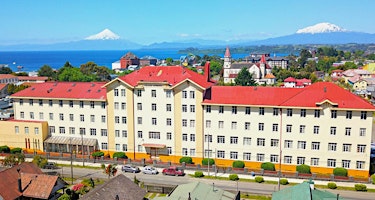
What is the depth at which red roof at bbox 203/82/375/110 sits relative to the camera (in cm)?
4994

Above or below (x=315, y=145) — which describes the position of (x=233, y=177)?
below

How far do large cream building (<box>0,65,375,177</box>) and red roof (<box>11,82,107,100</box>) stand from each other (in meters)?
0.18

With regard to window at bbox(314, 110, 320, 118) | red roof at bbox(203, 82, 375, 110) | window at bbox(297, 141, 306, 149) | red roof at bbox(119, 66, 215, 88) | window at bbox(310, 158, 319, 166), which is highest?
red roof at bbox(119, 66, 215, 88)

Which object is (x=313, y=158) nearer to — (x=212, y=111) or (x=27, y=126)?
(x=212, y=111)

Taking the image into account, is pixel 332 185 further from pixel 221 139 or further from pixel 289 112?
pixel 221 139

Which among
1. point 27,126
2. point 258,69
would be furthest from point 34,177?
point 258,69

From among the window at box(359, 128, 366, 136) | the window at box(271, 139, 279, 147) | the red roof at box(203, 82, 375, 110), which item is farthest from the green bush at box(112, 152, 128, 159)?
the window at box(359, 128, 366, 136)

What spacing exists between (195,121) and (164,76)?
922 cm

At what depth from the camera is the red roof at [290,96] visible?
49938 millimetres

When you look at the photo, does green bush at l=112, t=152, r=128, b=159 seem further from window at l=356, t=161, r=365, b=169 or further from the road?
window at l=356, t=161, r=365, b=169

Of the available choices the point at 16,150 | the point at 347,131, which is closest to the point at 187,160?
the point at 347,131

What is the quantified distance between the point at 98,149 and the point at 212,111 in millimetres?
20954

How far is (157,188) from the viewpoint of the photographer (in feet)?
150

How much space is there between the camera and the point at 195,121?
55.8 meters
